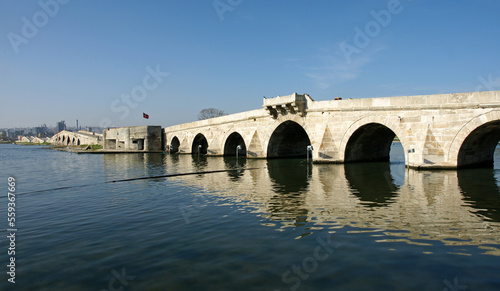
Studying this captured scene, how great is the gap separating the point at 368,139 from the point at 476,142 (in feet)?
25.0

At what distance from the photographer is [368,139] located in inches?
1013

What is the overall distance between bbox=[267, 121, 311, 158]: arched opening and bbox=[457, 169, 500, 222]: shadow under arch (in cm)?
1546

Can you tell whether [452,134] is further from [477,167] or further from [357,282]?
[357,282]

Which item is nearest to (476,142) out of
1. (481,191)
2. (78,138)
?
(481,191)

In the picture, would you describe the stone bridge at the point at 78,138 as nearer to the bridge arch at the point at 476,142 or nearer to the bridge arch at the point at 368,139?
the bridge arch at the point at 368,139

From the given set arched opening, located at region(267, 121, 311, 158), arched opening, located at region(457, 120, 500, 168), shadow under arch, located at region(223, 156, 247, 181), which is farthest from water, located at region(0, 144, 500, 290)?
arched opening, located at region(267, 121, 311, 158)

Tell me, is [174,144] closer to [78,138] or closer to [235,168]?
[235,168]

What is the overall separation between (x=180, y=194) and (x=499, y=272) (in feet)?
34.6

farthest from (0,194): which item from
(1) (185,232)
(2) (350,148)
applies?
(2) (350,148)

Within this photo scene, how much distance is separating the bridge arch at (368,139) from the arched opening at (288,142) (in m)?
6.50

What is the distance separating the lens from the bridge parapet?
26109mm

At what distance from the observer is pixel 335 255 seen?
19.7 feet

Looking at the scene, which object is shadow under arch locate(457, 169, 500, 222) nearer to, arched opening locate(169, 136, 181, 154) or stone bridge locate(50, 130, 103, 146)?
arched opening locate(169, 136, 181, 154)

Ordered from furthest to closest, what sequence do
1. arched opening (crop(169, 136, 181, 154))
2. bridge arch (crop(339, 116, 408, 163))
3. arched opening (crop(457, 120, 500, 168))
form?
arched opening (crop(169, 136, 181, 154)) < bridge arch (crop(339, 116, 408, 163)) < arched opening (crop(457, 120, 500, 168))
